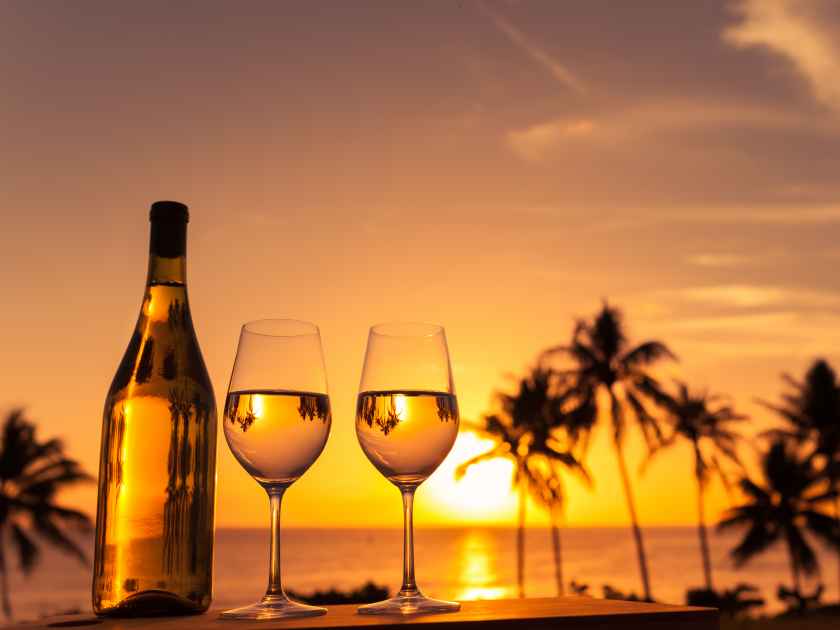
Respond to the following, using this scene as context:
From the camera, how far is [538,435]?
47.2 meters

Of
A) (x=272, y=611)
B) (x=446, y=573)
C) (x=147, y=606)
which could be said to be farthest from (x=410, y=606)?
(x=446, y=573)

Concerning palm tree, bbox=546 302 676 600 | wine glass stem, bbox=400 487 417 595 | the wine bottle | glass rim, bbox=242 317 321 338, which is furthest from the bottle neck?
palm tree, bbox=546 302 676 600

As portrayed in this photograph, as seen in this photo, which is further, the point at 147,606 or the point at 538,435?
the point at 538,435

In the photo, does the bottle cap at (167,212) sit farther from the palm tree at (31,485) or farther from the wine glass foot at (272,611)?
the palm tree at (31,485)

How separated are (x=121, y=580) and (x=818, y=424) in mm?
52785

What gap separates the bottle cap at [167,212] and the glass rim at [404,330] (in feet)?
1.62

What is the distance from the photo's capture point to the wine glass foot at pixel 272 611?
1637 mm

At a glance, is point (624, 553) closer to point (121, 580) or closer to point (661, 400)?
point (661, 400)

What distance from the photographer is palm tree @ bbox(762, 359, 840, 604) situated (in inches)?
1944

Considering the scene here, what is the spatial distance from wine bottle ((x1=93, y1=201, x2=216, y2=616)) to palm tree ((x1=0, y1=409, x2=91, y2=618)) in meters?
45.6

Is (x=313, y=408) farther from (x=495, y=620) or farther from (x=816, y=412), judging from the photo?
(x=816, y=412)

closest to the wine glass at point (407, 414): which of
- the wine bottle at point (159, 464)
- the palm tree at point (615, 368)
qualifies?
the wine bottle at point (159, 464)

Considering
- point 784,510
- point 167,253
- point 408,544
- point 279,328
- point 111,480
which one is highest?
point 167,253

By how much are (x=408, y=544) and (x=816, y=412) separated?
52510mm
